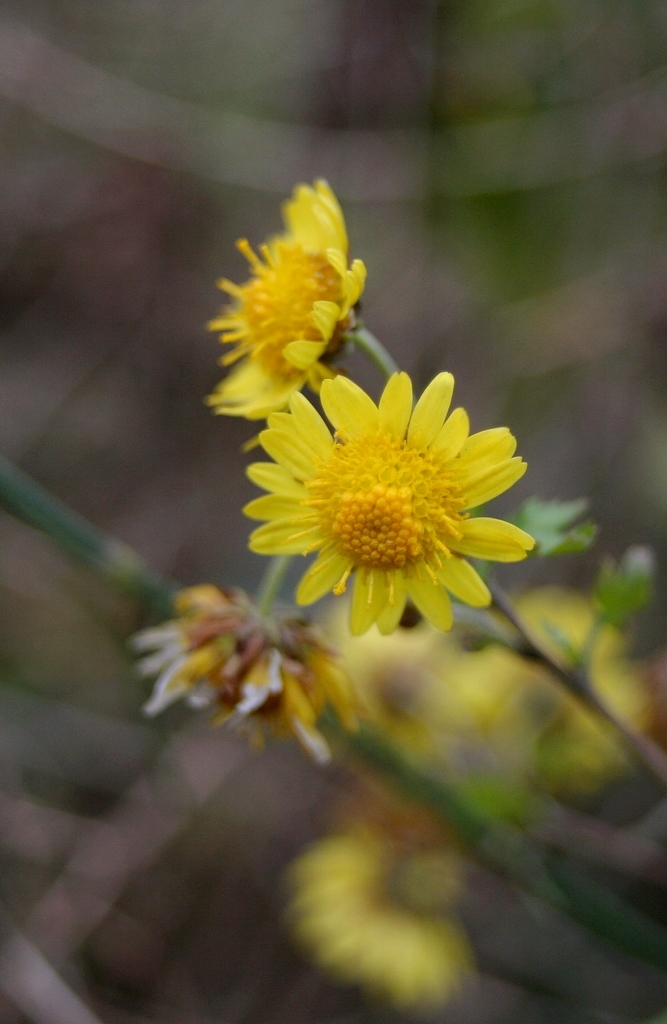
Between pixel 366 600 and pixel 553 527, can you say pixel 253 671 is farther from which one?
pixel 553 527

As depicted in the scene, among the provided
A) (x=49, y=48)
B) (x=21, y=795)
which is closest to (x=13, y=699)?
(x=21, y=795)

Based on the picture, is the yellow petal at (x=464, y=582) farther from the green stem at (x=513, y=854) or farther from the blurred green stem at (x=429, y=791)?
the green stem at (x=513, y=854)

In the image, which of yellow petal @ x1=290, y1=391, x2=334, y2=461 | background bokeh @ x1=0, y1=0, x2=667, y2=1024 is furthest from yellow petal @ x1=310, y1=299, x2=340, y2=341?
background bokeh @ x1=0, y1=0, x2=667, y2=1024

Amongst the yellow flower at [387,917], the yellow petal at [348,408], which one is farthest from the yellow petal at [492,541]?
the yellow flower at [387,917]

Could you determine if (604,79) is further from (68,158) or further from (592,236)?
(68,158)

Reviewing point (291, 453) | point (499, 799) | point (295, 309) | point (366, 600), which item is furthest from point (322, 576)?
point (499, 799)

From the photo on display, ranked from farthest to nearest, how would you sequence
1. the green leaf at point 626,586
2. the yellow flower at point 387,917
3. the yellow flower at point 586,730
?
the yellow flower at point 387,917, the yellow flower at point 586,730, the green leaf at point 626,586
